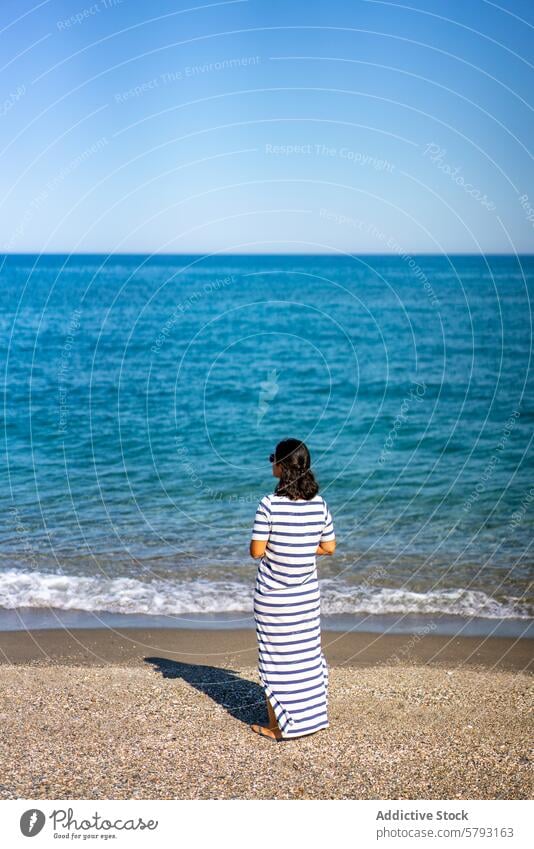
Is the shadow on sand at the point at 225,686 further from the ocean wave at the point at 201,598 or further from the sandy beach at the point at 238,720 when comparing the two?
the ocean wave at the point at 201,598

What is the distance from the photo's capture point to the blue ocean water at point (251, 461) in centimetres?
1288

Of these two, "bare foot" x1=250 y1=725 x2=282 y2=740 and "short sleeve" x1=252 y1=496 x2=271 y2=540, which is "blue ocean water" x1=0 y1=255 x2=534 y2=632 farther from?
"short sleeve" x1=252 y1=496 x2=271 y2=540

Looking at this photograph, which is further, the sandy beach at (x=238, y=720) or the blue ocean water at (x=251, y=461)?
the blue ocean water at (x=251, y=461)

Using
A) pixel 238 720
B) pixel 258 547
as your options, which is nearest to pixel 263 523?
pixel 258 547

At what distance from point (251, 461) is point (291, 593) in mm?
14563

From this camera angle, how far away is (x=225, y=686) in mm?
9203

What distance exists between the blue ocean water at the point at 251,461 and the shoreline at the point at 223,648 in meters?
0.59

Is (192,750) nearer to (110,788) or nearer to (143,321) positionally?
(110,788)

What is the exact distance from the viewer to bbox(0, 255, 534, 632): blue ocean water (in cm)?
1288

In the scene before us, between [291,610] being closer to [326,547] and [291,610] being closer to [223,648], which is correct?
[326,547]

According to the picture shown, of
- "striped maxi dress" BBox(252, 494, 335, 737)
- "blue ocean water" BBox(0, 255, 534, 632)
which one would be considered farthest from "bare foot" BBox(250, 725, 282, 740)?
"blue ocean water" BBox(0, 255, 534, 632)

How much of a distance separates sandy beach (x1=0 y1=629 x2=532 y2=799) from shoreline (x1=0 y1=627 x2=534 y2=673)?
2 centimetres

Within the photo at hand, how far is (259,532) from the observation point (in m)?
7.28

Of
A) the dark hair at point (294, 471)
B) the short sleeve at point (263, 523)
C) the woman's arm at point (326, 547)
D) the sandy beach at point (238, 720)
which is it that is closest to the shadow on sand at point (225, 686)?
the sandy beach at point (238, 720)
